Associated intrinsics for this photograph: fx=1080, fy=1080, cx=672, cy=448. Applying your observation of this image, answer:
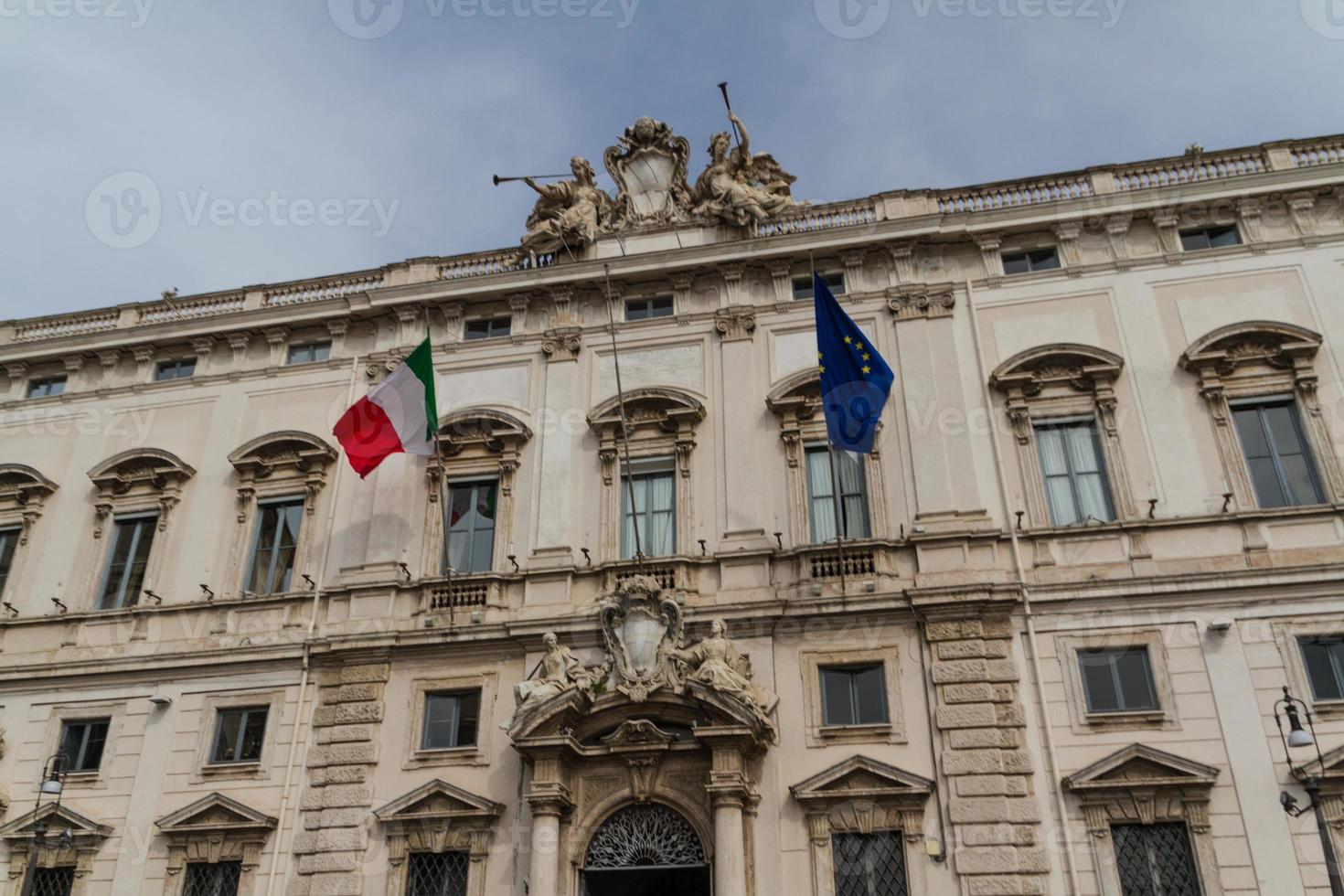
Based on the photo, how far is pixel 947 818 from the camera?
1761 cm

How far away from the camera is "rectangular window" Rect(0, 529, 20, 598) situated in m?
24.5

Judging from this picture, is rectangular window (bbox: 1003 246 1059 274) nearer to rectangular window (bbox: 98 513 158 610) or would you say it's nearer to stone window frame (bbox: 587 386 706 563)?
stone window frame (bbox: 587 386 706 563)

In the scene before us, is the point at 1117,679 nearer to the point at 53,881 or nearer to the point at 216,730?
the point at 216,730

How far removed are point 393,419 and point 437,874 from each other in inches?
342

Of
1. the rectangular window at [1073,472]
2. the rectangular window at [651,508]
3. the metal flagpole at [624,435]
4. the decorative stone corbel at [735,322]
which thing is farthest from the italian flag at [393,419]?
the rectangular window at [1073,472]

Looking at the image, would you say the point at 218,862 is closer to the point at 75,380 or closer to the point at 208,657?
the point at 208,657

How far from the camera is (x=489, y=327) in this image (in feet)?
81.4

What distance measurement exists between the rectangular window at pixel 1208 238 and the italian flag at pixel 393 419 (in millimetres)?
15627

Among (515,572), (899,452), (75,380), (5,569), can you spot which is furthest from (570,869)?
(75,380)

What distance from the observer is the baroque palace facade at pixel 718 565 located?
58.6ft

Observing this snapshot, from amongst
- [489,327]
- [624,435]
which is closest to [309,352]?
[489,327]

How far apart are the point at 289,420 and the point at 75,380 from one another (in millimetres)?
6518

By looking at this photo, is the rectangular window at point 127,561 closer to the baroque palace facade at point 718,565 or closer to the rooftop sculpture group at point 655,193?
the baroque palace facade at point 718,565

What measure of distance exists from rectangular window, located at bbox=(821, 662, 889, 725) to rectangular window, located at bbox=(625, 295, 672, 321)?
887cm
